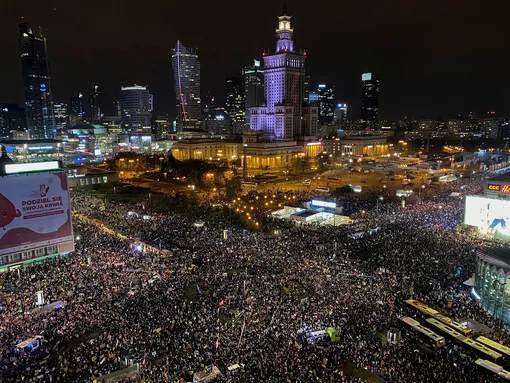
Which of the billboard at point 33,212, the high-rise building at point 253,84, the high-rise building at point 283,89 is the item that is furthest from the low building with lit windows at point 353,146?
the high-rise building at point 253,84

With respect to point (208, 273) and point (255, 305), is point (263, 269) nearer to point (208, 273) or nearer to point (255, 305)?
point (208, 273)

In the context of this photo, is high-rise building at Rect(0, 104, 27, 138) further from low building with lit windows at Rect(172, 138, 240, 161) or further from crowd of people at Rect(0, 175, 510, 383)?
crowd of people at Rect(0, 175, 510, 383)

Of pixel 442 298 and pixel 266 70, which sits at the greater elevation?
pixel 266 70

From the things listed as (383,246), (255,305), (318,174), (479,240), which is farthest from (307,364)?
(318,174)

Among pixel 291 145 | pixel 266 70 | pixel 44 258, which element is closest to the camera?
pixel 44 258

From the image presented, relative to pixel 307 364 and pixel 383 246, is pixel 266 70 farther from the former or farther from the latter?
pixel 307 364

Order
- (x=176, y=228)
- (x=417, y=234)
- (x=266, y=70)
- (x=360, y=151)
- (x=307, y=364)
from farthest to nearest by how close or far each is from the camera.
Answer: (x=360, y=151)
(x=266, y=70)
(x=176, y=228)
(x=417, y=234)
(x=307, y=364)

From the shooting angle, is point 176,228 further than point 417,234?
Yes

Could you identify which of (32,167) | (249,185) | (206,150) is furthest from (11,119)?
(32,167)

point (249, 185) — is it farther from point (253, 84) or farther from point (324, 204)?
point (253, 84)
